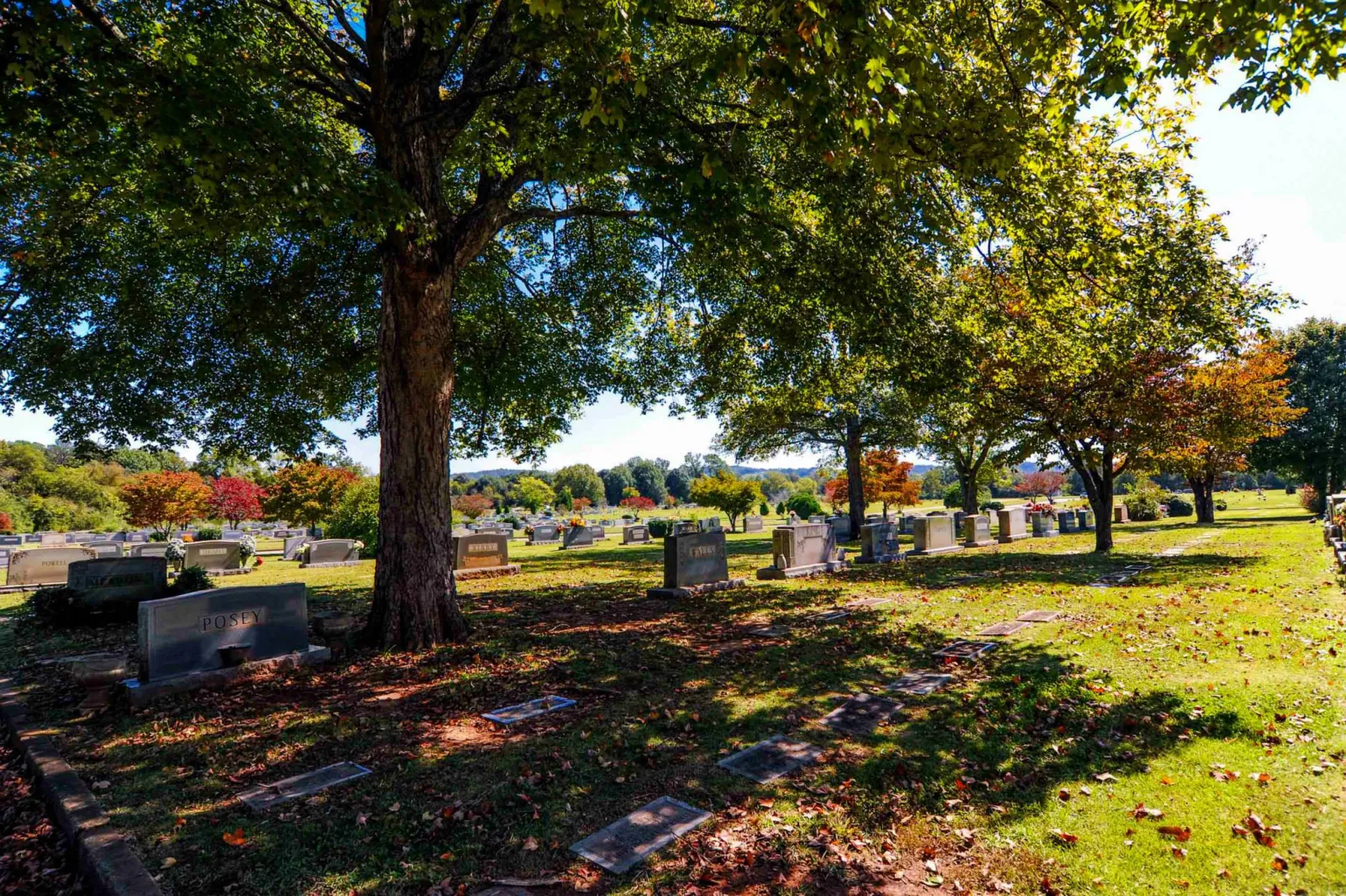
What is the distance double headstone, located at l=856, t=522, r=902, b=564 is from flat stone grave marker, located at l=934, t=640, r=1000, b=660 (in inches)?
372

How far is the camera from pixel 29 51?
471cm

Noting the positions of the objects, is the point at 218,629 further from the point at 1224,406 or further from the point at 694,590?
the point at 1224,406

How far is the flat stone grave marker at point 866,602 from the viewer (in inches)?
411

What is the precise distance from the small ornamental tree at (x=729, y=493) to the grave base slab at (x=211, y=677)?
89.2 ft

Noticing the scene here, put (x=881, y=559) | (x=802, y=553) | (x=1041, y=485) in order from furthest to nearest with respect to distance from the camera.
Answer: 1. (x=1041, y=485)
2. (x=881, y=559)
3. (x=802, y=553)

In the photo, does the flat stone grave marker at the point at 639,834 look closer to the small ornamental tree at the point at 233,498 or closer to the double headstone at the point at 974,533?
the double headstone at the point at 974,533

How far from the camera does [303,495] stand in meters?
28.5

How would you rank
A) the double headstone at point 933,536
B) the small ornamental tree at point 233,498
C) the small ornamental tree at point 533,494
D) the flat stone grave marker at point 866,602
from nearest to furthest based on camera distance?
the flat stone grave marker at point 866,602, the double headstone at point 933,536, the small ornamental tree at point 233,498, the small ornamental tree at point 533,494

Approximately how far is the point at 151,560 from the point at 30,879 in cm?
1110

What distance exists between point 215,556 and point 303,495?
9.44 m

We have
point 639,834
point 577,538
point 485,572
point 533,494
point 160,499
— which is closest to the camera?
point 639,834

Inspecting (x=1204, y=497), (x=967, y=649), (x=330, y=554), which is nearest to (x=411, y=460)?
(x=967, y=649)

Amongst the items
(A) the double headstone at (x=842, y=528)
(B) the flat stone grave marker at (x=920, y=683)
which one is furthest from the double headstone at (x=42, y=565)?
(A) the double headstone at (x=842, y=528)

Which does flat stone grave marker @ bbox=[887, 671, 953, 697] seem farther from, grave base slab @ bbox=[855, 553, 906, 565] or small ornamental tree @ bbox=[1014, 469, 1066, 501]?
small ornamental tree @ bbox=[1014, 469, 1066, 501]
